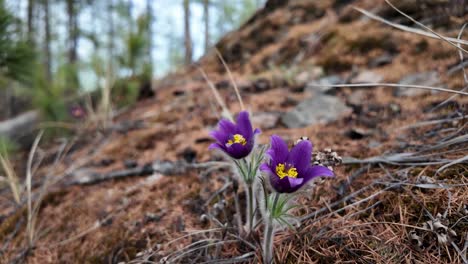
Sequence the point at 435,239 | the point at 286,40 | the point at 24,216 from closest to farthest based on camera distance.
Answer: the point at 435,239
the point at 24,216
the point at 286,40

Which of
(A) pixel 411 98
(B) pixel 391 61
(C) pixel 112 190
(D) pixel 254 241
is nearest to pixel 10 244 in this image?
(C) pixel 112 190

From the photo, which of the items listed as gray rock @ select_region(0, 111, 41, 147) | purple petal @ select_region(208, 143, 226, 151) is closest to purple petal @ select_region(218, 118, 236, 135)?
purple petal @ select_region(208, 143, 226, 151)

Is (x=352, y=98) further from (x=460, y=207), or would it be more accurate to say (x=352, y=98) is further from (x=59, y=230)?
(x=59, y=230)

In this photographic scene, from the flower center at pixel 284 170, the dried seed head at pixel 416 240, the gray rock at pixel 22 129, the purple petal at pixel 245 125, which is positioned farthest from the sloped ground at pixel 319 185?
the gray rock at pixel 22 129

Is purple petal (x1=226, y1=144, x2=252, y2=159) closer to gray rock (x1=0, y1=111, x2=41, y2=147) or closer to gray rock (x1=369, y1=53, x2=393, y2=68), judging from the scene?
gray rock (x1=369, y1=53, x2=393, y2=68)

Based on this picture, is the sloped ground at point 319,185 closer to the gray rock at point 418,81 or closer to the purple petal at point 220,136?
the gray rock at point 418,81
